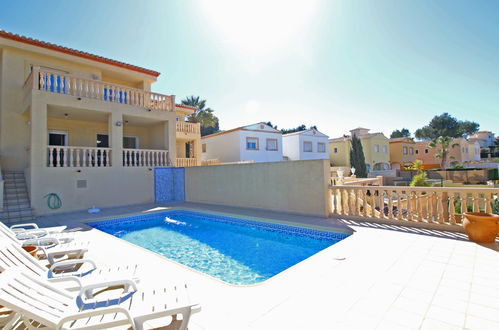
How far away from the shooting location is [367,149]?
3697 cm

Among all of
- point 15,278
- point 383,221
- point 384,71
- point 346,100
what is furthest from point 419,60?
point 15,278

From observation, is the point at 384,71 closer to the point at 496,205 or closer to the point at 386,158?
the point at 496,205

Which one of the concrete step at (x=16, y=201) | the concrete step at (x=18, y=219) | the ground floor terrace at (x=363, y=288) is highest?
the concrete step at (x=16, y=201)

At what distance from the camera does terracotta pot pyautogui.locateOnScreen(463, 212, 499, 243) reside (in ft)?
17.0

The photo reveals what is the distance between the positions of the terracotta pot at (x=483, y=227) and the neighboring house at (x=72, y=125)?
13862 millimetres

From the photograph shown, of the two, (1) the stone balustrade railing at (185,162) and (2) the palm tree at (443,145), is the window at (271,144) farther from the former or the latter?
(2) the palm tree at (443,145)

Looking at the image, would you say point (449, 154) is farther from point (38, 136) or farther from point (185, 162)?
point (38, 136)

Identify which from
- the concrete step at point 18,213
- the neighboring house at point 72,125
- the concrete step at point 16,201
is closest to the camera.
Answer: the concrete step at point 18,213

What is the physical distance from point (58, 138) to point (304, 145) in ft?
79.2

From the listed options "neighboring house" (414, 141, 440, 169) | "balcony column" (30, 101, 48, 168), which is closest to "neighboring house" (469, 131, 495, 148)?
"neighboring house" (414, 141, 440, 169)

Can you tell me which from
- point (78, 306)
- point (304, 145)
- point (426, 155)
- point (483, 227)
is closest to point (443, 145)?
point (426, 155)

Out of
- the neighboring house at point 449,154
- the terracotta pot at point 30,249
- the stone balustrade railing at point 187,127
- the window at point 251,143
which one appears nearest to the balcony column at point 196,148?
the stone balustrade railing at point 187,127

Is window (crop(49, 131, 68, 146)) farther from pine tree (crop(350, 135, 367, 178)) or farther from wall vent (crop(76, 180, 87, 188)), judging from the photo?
pine tree (crop(350, 135, 367, 178))

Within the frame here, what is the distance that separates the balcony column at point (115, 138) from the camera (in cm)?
1301
